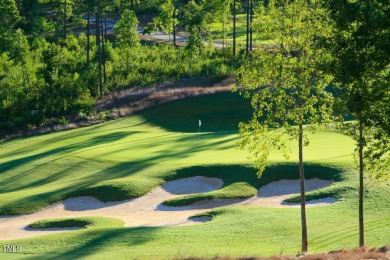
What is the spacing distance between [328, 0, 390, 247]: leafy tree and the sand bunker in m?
12.0

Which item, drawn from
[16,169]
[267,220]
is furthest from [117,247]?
[16,169]

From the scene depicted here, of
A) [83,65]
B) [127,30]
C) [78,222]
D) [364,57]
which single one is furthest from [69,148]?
[83,65]

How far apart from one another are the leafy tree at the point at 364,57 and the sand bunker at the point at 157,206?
39.2 ft

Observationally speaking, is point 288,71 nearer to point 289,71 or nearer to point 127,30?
point 289,71

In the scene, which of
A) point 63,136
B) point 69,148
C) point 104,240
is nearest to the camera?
point 104,240

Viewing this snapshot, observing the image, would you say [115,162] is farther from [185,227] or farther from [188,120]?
[188,120]

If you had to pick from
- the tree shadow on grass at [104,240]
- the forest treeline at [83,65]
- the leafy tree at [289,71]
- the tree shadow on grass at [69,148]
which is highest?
the leafy tree at [289,71]

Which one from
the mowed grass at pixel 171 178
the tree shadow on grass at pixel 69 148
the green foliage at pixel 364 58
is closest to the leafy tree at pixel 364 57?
the green foliage at pixel 364 58

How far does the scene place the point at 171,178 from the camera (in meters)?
39.0

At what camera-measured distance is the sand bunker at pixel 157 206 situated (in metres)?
32.8

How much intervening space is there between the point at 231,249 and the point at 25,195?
56.2ft

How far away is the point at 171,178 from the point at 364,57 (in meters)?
20.5

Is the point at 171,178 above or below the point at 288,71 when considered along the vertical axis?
below

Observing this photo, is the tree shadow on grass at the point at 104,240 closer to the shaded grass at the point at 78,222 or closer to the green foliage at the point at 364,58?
the shaded grass at the point at 78,222
